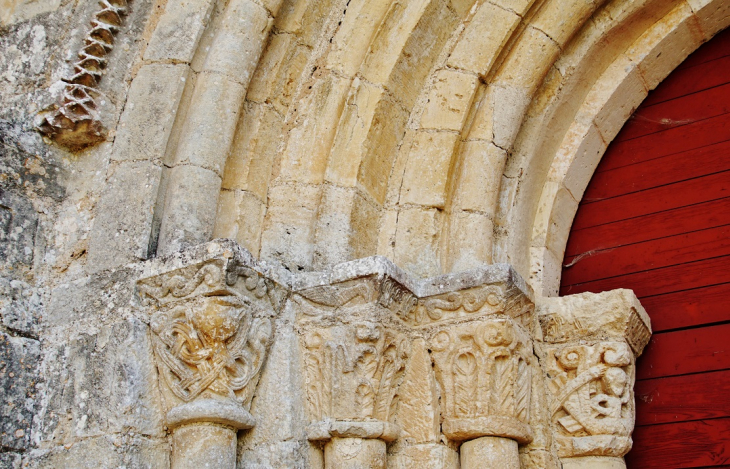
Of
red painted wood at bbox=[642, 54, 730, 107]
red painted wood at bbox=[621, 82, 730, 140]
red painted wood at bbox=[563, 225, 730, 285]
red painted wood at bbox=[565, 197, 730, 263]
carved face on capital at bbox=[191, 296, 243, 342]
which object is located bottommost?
carved face on capital at bbox=[191, 296, 243, 342]

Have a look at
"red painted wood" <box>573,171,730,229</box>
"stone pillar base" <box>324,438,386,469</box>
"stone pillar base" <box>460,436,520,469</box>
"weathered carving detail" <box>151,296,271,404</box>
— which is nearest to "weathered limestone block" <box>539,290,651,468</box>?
"stone pillar base" <box>460,436,520,469</box>

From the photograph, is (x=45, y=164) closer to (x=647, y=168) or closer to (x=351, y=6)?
(x=351, y=6)

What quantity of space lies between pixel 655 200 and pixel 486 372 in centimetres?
109

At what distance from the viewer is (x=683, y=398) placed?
3033mm

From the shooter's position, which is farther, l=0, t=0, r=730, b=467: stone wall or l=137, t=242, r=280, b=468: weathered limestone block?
l=0, t=0, r=730, b=467: stone wall

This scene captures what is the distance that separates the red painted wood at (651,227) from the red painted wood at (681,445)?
0.76 metres

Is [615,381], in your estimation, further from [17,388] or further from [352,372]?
[17,388]

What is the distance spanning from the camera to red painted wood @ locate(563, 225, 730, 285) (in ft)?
10.4

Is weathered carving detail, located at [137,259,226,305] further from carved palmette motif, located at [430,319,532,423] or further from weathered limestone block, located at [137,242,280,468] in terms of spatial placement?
carved palmette motif, located at [430,319,532,423]

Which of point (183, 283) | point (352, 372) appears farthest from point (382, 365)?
point (183, 283)

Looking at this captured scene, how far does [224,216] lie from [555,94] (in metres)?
1.48

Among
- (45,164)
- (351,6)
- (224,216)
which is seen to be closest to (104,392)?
(224,216)

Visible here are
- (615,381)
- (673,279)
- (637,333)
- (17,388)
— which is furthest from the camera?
(673,279)

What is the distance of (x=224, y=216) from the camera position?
3.19m
